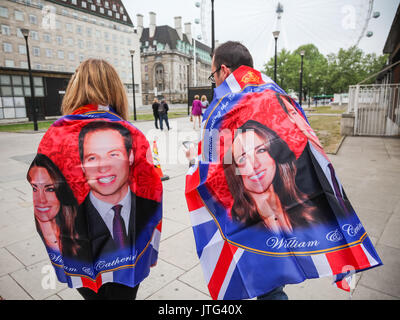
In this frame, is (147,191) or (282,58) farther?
(282,58)

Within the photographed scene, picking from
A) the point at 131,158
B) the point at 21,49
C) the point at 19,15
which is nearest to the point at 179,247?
the point at 131,158

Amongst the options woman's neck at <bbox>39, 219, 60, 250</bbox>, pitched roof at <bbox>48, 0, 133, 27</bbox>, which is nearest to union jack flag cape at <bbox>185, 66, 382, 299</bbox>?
woman's neck at <bbox>39, 219, 60, 250</bbox>

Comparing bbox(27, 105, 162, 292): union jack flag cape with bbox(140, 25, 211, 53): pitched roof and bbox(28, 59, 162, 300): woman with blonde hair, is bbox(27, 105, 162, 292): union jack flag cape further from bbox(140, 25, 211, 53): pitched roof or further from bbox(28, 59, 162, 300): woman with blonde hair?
bbox(140, 25, 211, 53): pitched roof

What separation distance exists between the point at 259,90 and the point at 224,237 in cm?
98

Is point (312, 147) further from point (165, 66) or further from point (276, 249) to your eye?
point (165, 66)

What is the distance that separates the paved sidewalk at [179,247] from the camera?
9.16ft

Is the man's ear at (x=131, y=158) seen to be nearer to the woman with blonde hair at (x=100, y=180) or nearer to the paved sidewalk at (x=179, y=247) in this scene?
the woman with blonde hair at (x=100, y=180)

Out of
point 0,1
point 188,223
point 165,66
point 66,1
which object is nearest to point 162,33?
point 165,66

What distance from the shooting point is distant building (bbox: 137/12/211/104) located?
84.3 metres

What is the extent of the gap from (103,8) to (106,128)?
6740cm

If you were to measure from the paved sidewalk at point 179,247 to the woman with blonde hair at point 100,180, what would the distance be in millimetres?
1037

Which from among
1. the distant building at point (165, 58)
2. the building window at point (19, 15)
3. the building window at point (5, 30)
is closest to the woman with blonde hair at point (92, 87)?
the building window at point (5, 30)

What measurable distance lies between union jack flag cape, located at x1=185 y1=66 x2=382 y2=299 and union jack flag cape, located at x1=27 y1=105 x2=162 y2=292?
1.85ft

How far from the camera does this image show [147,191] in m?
1.99
